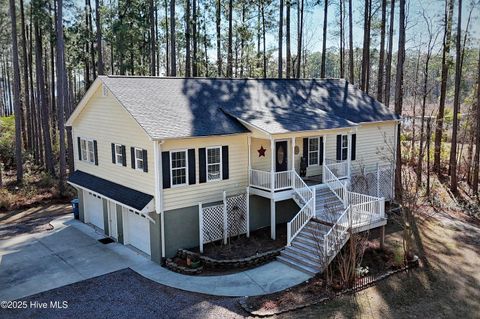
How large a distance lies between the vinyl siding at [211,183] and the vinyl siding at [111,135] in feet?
2.40

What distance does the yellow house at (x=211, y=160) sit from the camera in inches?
563

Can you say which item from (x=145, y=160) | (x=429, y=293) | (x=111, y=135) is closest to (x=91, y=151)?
(x=111, y=135)

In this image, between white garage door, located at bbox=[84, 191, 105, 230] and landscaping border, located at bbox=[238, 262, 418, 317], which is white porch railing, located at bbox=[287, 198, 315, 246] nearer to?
landscaping border, located at bbox=[238, 262, 418, 317]

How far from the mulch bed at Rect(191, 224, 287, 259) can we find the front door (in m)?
2.64

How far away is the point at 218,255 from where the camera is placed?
47.9 feet

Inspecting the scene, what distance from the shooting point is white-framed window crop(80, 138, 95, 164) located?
18608 millimetres

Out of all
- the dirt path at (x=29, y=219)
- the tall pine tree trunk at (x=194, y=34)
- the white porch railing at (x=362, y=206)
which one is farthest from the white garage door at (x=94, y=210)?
the tall pine tree trunk at (x=194, y=34)

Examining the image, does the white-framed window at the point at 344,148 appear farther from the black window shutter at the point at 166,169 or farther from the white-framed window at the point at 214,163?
the black window shutter at the point at 166,169

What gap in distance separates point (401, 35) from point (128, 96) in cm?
1367

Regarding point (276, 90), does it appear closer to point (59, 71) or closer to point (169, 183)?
point (169, 183)

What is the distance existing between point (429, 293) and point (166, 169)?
9.13m

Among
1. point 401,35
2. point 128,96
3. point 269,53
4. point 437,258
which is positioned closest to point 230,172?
point 128,96

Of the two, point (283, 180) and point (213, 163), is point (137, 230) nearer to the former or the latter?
point (213, 163)

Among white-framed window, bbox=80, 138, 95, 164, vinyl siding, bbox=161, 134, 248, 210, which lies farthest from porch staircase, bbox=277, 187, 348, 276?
white-framed window, bbox=80, 138, 95, 164
